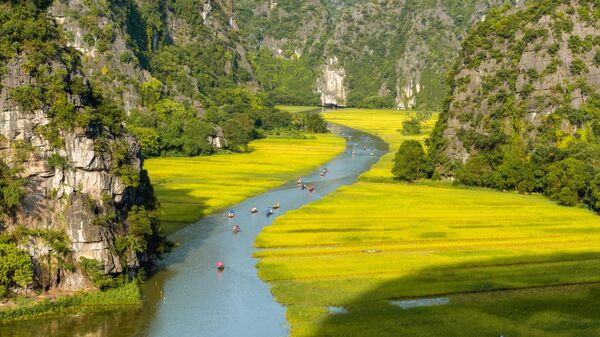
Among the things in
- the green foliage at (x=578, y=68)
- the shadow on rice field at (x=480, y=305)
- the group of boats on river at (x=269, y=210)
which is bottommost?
the shadow on rice field at (x=480, y=305)

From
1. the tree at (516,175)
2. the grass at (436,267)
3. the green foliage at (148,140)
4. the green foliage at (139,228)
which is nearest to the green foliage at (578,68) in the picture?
the tree at (516,175)

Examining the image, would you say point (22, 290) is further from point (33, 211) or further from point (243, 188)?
point (243, 188)

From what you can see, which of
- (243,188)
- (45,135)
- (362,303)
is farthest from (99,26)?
(362,303)

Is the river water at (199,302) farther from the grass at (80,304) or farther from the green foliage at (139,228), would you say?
the green foliage at (139,228)

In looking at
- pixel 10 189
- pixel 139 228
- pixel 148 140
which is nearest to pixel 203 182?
pixel 148 140

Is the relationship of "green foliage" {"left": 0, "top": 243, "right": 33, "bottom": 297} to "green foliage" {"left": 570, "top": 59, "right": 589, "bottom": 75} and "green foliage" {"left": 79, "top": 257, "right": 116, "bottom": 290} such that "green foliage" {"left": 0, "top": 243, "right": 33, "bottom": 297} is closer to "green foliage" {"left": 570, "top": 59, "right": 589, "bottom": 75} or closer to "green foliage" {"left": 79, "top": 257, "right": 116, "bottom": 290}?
"green foliage" {"left": 79, "top": 257, "right": 116, "bottom": 290}

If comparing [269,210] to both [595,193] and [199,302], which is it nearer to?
[199,302]
